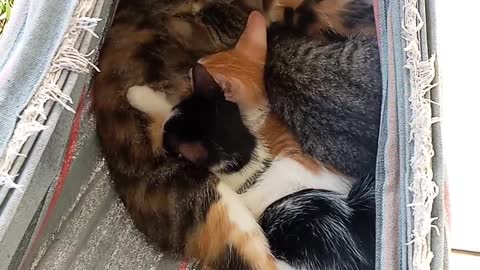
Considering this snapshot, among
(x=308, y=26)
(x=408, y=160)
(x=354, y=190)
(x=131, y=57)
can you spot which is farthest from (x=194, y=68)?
(x=408, y=160)

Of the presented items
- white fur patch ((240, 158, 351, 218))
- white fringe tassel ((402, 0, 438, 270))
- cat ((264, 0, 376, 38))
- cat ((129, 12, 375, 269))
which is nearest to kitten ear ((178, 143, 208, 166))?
cat ((129, 12, 375, 269))

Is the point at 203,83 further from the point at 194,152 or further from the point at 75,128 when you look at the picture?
the point at 75,128

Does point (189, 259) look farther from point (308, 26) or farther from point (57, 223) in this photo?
point (308, 26)

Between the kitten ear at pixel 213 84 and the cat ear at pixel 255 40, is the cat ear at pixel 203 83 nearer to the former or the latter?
the kitten ear at pixel 213 84

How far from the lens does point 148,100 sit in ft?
4.29

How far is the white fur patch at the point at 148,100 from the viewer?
129 centimetres

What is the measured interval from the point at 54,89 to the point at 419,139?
53 centimetres

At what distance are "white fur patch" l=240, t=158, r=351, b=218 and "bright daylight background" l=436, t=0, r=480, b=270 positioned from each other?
1.21 feet

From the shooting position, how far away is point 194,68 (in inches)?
51.9

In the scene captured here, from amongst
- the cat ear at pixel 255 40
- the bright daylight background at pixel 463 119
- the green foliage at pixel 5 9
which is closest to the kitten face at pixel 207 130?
the cat ear at pixel 255 40

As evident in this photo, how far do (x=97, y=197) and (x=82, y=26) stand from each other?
0.36m

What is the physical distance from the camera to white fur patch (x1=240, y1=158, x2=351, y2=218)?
1.27m

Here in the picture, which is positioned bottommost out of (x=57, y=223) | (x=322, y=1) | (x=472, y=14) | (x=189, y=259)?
(x=189, y=259)

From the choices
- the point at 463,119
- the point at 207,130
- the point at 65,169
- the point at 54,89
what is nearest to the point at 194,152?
the point at 207,130
